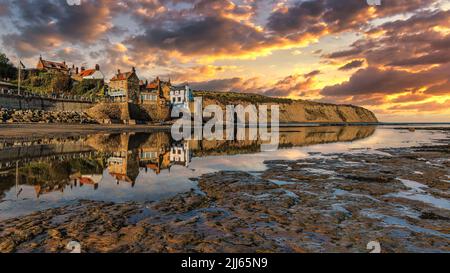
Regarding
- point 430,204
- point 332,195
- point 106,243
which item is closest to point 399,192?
point 430,204

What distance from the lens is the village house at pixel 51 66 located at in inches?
4431

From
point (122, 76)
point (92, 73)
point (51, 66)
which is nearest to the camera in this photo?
point (122, 76)

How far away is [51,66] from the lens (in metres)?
116

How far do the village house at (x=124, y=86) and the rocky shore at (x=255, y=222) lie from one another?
94531 millimetres

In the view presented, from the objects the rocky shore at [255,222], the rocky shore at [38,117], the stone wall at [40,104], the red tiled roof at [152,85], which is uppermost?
the red tiled roof at [152,85]

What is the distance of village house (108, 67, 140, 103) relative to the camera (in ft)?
329

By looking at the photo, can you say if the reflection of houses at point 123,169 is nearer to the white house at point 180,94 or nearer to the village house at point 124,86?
the village house at point 124,86

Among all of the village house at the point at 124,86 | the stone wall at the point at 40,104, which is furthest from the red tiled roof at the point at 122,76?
the stone wall at the point at 40,104

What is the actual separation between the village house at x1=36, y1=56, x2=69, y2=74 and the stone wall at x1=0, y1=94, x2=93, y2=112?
49390 mm

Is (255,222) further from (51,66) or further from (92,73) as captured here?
(51,66)

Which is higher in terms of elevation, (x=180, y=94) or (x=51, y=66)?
(x=51, y=66)

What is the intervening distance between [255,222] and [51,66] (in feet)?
440

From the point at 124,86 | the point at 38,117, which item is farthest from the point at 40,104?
the point at 124,86
